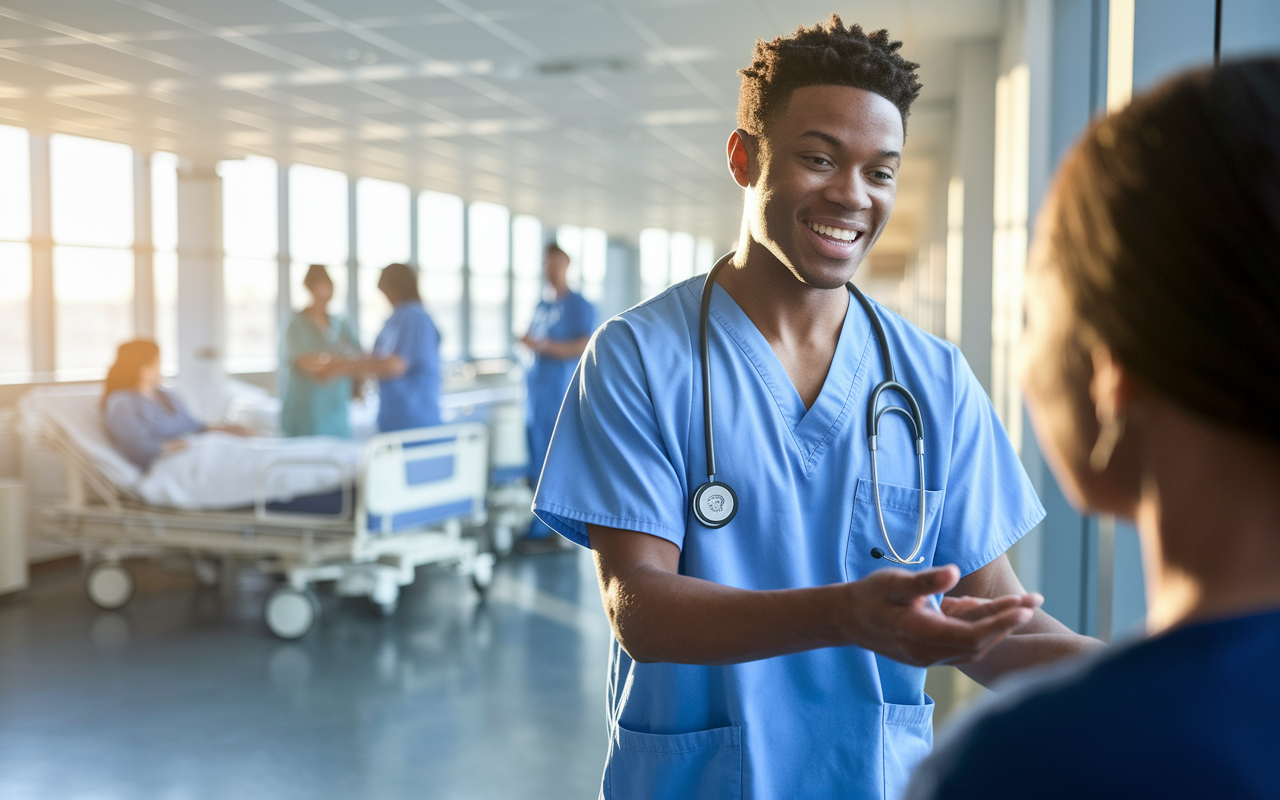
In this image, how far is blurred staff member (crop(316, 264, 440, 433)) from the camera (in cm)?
443

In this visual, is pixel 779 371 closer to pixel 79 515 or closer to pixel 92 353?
pixel 79 515

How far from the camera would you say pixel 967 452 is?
3.66 ft

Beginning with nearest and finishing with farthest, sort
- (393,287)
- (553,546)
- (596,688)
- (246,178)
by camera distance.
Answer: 1. (596,688)
2. (393,287)
3. (553,546)
4. (246,178)

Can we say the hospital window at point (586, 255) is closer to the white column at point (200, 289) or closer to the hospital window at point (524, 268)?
the hospital window at point (524, 268)

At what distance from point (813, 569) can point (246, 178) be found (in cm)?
822

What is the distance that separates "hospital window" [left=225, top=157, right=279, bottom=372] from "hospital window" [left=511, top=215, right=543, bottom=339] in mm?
4548

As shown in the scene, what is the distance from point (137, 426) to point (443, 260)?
7.22m

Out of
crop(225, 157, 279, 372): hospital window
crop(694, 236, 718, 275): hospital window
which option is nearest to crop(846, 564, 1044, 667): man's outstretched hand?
crop(225, 157, 279, 372): hospital window

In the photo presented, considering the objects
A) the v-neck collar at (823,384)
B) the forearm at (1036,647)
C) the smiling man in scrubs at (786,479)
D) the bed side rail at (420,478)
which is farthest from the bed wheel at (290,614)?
the forearm at (1036,647)

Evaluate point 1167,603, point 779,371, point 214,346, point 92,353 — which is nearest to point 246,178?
point 214,346

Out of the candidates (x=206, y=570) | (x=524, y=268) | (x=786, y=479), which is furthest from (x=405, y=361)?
(x=524, y=268)

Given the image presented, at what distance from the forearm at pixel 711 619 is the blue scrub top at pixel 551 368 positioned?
14.7 feet

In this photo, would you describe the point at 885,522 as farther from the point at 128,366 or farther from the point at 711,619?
the point at 128,366

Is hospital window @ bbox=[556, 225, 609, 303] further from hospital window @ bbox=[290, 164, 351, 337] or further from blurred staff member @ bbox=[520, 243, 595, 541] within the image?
blurred staff member @ bbox=[520, 243, 595, 541]
